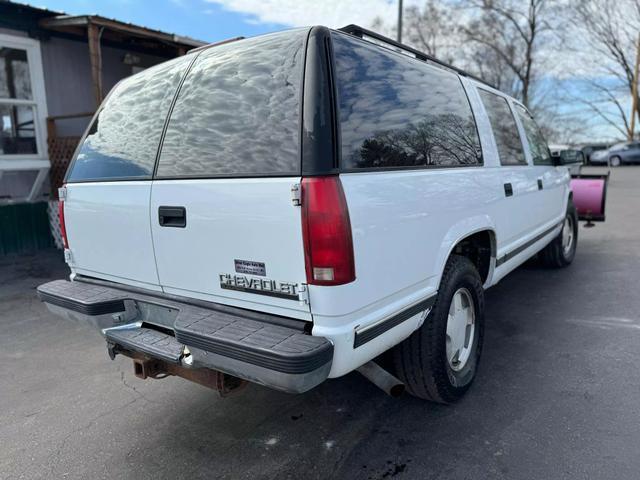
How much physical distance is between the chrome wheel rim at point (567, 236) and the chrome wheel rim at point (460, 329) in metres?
3.62

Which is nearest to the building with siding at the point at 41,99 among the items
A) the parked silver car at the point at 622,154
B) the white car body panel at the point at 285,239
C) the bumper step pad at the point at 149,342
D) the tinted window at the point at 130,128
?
the tinted window at the point at 130,128

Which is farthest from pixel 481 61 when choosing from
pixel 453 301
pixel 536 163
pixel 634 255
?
pixel 453 301

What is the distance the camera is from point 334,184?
2.05 m

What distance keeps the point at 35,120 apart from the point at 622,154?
101ft

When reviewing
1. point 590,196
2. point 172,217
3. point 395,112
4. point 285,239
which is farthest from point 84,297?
point 590,196

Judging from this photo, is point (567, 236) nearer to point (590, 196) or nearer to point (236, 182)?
point (590, 196)

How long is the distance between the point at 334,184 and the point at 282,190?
0.23 m

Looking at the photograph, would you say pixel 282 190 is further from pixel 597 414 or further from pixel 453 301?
pixel 597 414

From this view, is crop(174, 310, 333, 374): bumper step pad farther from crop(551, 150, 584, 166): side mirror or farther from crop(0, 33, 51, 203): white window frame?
crop(0, 33, 51, 203): white window frame

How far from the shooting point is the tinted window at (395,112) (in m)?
2.28

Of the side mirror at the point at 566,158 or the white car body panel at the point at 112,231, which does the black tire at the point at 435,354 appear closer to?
the white car body panel at the point at 112,231

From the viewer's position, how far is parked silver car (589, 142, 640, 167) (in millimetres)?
28906

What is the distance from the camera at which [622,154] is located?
95.5 feet

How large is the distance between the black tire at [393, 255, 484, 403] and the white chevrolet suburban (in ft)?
0.04
